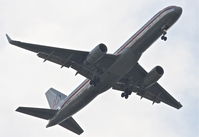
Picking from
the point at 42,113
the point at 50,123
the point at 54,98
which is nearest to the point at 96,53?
the point at 50,123

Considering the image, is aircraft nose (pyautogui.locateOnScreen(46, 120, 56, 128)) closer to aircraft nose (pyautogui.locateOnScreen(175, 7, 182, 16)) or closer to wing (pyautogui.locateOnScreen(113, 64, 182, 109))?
wing (pyautogui.locateOnScreen(113, 64, 182, 109))

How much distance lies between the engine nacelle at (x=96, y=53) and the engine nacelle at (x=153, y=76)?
21.8ft

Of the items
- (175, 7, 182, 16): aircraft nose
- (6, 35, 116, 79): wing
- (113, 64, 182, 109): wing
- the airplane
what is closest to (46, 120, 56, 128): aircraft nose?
the airplane

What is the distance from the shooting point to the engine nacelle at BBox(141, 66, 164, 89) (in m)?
57.1

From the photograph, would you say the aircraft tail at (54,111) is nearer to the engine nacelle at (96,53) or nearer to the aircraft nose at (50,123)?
the aircraft nose at (50,123)

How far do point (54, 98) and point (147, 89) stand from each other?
11.0 m

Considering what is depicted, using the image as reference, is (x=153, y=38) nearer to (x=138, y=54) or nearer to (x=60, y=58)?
(x=138, y=54)

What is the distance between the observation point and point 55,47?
5431 cm

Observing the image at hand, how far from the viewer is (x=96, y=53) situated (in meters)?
53.2

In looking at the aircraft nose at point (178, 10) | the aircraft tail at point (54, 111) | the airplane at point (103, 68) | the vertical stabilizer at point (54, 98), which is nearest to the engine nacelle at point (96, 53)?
the airplane at point (103, 68)

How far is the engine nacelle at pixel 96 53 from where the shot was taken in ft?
174

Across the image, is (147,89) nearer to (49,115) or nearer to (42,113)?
(49,115)

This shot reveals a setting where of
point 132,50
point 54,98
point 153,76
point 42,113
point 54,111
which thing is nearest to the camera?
point 132,50

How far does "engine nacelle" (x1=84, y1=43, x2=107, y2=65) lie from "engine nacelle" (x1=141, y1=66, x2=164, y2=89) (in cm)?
666
